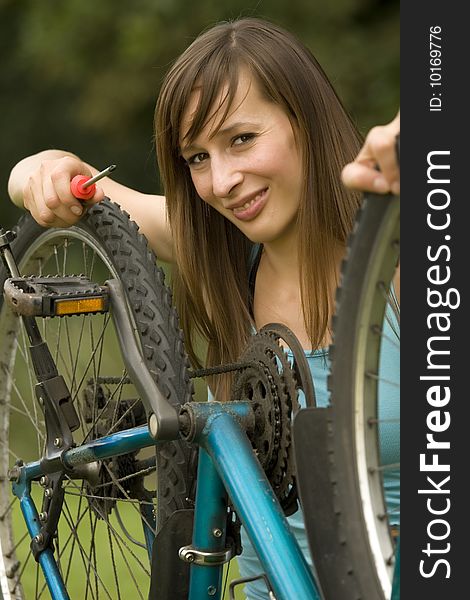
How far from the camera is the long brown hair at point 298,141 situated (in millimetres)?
1975

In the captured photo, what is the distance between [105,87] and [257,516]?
6566 mm

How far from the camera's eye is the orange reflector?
1.81 m

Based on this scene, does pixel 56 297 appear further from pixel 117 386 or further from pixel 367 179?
pixel 367 179

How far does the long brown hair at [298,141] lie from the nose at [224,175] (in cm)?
6

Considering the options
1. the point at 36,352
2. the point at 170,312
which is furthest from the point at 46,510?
the point at 170,312

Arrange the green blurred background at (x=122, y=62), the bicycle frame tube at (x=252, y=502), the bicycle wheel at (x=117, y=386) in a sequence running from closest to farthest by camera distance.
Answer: the bicycle frame tube at (x=252, y=502)
the bicycle wheel at (x=117, y=386)
the green blurred background at (x=122, y=62)

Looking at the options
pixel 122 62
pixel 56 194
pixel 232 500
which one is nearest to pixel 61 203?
pixel 56 194

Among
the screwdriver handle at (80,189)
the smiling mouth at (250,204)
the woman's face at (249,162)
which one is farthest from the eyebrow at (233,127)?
the screwdriver handle at (80,189)

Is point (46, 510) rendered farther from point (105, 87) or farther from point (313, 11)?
point (105, 87)

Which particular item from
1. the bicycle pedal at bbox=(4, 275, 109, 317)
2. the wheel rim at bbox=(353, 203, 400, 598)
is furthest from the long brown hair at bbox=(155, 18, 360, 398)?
→ the wheel rim at bbox=(353, 203, 400, 598)

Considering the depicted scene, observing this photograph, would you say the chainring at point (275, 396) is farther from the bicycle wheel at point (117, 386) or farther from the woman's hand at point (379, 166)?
the woman's hand at point (379, 166)

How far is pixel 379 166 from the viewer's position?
1.25 m

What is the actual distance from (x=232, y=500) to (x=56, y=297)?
444 millimetres

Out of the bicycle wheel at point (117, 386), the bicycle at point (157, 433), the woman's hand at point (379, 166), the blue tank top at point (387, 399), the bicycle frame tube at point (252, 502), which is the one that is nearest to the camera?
the woman's hand at point (379, 166)
